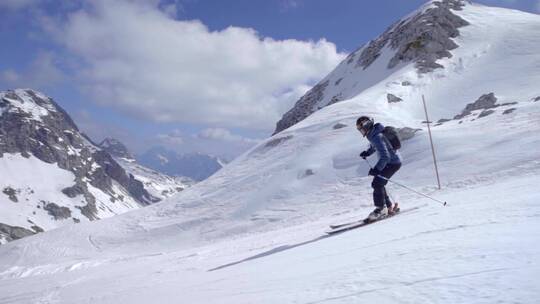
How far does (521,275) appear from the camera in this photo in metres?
3.36

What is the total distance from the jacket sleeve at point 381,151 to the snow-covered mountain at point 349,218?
4.24 ft

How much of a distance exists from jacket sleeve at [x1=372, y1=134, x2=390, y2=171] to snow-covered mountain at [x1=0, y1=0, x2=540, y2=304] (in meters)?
1.29

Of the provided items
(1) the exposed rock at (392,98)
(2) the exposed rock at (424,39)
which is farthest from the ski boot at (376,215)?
(2) the exposed rock at (424,39)

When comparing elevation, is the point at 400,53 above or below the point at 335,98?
above

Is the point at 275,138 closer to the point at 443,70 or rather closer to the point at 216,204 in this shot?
the point at 216,204

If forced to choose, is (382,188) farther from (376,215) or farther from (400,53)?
(400,53)

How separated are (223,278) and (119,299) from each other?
203 cm

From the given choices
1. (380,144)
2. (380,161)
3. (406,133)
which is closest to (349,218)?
(380,161)

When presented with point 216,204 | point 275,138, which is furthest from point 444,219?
point 275,138

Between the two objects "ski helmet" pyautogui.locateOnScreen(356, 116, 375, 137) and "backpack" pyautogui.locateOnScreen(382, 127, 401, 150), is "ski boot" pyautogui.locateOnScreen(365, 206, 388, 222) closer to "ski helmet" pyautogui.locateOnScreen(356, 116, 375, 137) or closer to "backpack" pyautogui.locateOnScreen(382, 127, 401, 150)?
"backpack" pyautogui.locateOnScreen(382, 127, 401, 150)

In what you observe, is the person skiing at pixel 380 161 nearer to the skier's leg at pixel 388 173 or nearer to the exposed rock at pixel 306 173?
the skier's leg at pixel 388 173

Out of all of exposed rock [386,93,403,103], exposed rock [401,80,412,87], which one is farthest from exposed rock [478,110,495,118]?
exposed rock [401,80,412,87]

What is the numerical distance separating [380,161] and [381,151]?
9.7 inches

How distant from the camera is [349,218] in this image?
13375mm
